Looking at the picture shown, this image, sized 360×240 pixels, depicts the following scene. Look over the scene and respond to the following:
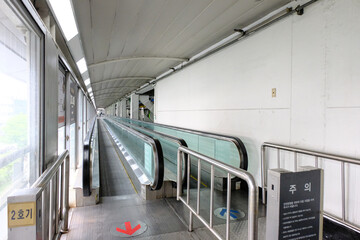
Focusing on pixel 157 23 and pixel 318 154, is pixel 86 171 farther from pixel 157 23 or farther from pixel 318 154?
pixel 318 154

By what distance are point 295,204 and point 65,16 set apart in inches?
140

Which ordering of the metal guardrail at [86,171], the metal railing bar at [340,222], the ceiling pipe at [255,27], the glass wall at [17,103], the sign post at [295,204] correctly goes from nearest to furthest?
the sign post at [295,204], the glass wall at [17,103], the metal railing bar at [340,222], the metal guardrail at [86,171], the ceiling pipe at [255,27]

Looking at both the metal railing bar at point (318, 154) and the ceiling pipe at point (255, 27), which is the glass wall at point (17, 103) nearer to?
the metal railing bar at point (318, 154)

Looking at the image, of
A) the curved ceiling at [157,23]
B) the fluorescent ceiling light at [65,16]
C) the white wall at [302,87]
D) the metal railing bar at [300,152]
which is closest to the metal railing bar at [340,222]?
the white wall at [302,87]

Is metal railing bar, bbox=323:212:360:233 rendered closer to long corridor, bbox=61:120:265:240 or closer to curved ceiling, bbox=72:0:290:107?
long corridor, bbox=61:120:265:240

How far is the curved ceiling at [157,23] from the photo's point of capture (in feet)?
12.4

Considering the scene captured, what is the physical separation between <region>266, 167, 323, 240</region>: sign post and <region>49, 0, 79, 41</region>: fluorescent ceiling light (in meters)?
2.94

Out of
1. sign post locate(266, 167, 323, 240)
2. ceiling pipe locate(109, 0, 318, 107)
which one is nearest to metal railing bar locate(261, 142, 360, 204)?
sign post locate(266, 167, 323, 240)

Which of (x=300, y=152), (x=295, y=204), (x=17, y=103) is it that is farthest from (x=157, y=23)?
(x=295, y=204)

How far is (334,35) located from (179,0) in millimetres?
2381

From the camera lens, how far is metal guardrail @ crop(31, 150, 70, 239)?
1.48 m

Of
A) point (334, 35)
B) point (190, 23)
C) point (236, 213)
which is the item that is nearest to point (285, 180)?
point (236, 213)

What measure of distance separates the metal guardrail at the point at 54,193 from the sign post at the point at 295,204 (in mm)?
1430

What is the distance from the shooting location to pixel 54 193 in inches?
83.0
